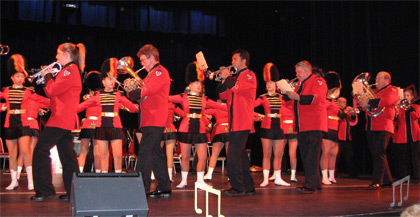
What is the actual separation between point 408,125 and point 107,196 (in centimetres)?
803

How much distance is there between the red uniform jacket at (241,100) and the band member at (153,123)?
3.03ft

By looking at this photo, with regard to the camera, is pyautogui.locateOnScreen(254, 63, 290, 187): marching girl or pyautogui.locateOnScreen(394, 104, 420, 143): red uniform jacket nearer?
pyautogui.locateOnScreen(254, 63, 290, 187): marching girl

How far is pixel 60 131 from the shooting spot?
5.44m

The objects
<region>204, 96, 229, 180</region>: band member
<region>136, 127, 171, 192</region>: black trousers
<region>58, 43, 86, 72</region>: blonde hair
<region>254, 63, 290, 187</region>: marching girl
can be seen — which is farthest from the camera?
<region>204, 96, 229, 180</region>: band member

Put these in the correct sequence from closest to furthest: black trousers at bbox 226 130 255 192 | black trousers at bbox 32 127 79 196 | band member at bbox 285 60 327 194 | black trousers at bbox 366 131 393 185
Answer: black trousers at bbox 32 127 79 196, black trousers at bbox 226 130 255 192, band member at bbox 285 60 327 194, black trousers at bbox 366 131 393 185

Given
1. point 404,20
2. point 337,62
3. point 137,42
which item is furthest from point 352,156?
point 137,42

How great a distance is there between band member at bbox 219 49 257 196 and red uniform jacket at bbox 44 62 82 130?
6.43 ft

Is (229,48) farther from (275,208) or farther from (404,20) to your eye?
(275,208)

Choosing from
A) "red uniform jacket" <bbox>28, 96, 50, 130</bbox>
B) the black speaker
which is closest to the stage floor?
the black speaker

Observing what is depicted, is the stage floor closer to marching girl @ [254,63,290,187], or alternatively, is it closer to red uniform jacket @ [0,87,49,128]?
red uniform jacket @ [0,87,49,128]

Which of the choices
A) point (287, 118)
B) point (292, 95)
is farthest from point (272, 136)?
point (292, 95)

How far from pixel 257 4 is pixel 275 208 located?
984cm

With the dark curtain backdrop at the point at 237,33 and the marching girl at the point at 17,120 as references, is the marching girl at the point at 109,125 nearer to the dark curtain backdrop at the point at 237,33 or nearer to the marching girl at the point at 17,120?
the marching girl at the point at 17,120

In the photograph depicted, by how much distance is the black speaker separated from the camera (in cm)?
323
